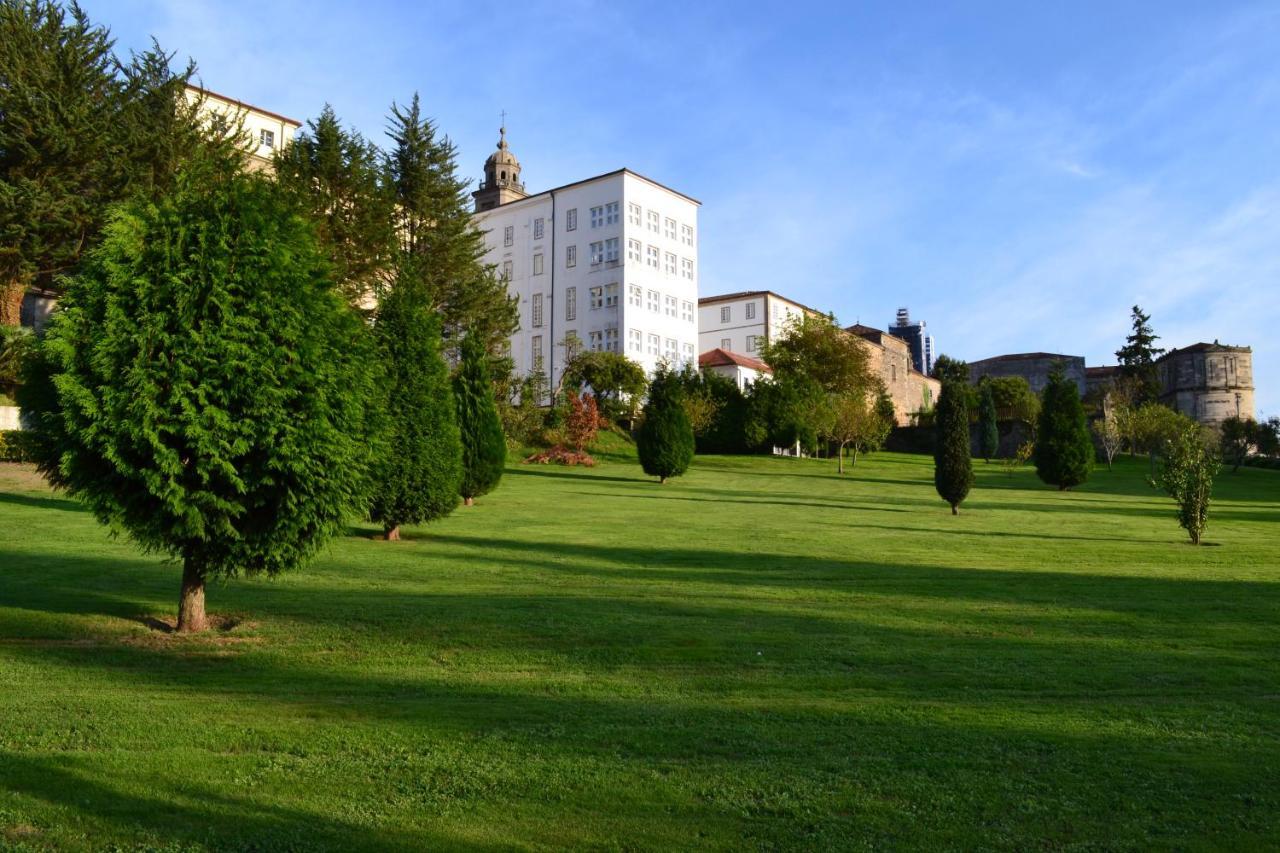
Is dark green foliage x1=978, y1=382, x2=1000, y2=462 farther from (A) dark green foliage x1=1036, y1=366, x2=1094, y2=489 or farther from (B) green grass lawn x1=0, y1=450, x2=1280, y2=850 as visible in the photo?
(B) green grass lawn x1=0, y1=450, x2=1280, y2=850

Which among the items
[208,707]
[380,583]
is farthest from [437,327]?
[208,707]

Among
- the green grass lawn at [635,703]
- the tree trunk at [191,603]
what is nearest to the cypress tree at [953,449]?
the green grass lawn at [635,703]

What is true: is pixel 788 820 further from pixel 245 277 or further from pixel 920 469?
pixel 920 469

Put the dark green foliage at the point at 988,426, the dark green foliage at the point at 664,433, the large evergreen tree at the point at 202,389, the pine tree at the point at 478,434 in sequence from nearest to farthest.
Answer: the large evergreen tree at the point at 202,389
the pine tree at the point at 478,434
the dark green foliage at the point at 664,433
the dark green foliage at the point at 988,426

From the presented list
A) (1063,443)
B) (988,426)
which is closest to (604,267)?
(988,426)

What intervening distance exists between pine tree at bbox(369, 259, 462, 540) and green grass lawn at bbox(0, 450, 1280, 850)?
3.18ft

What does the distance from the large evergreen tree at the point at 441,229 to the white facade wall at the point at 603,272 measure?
58.9 ft

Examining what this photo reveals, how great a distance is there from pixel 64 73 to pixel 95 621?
27.8 m

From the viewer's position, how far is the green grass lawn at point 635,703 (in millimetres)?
4707

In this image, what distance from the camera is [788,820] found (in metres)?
4.72

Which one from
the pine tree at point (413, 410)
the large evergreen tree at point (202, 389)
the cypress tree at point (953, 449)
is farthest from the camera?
the cypress tree at point (953, 449)

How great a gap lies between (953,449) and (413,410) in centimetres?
1814

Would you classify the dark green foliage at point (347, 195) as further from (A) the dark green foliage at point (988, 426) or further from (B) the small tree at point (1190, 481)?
(A) the dark green foliage at point (988, 426)

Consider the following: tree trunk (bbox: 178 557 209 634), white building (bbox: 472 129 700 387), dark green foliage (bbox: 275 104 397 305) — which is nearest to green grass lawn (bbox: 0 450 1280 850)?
tree trunk (bbox: 178 557 209 634)
